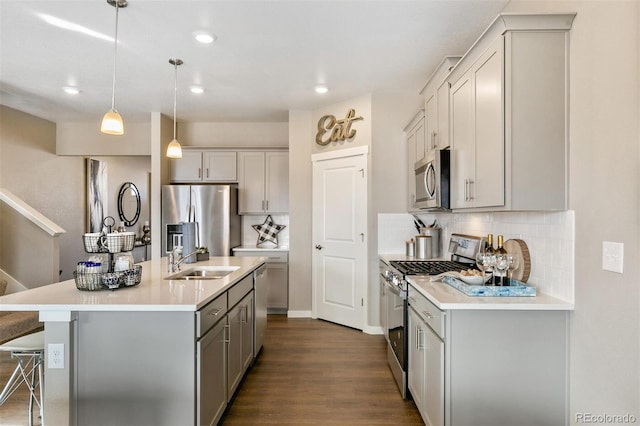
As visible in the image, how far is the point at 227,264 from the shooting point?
11.3 ft

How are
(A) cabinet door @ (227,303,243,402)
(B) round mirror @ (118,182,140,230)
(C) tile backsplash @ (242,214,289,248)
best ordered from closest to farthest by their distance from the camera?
(A) cabinet door @ (227,303,243,402) → (C) tile backsplash @ (242,214,289,248) → (B) round mirror @ (118,182,140,230)

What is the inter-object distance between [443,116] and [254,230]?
3.74 meters

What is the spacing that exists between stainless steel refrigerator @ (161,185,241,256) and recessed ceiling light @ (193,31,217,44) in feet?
7.80

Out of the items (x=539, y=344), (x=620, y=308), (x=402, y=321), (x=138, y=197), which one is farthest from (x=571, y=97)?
(x=138, y=197)

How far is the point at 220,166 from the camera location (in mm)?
5559

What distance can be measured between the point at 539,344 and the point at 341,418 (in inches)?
53.1

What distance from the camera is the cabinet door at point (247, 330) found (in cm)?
293

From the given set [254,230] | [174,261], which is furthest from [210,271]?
[254,230]

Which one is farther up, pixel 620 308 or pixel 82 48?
pixel 82 48

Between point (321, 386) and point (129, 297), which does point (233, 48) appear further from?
point (321, 386)

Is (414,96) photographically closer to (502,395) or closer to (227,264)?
(227,264)

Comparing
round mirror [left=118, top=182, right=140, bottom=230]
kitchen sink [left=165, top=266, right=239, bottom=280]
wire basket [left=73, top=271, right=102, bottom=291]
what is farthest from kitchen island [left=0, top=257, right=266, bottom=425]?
round mirror [left=118, top=182, right=140, bottom=230]

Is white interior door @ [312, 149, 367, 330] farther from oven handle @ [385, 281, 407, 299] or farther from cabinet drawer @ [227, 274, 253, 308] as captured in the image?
cabinet drawer @ [227, 274, 253, 308]

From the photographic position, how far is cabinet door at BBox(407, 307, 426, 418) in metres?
2.35
